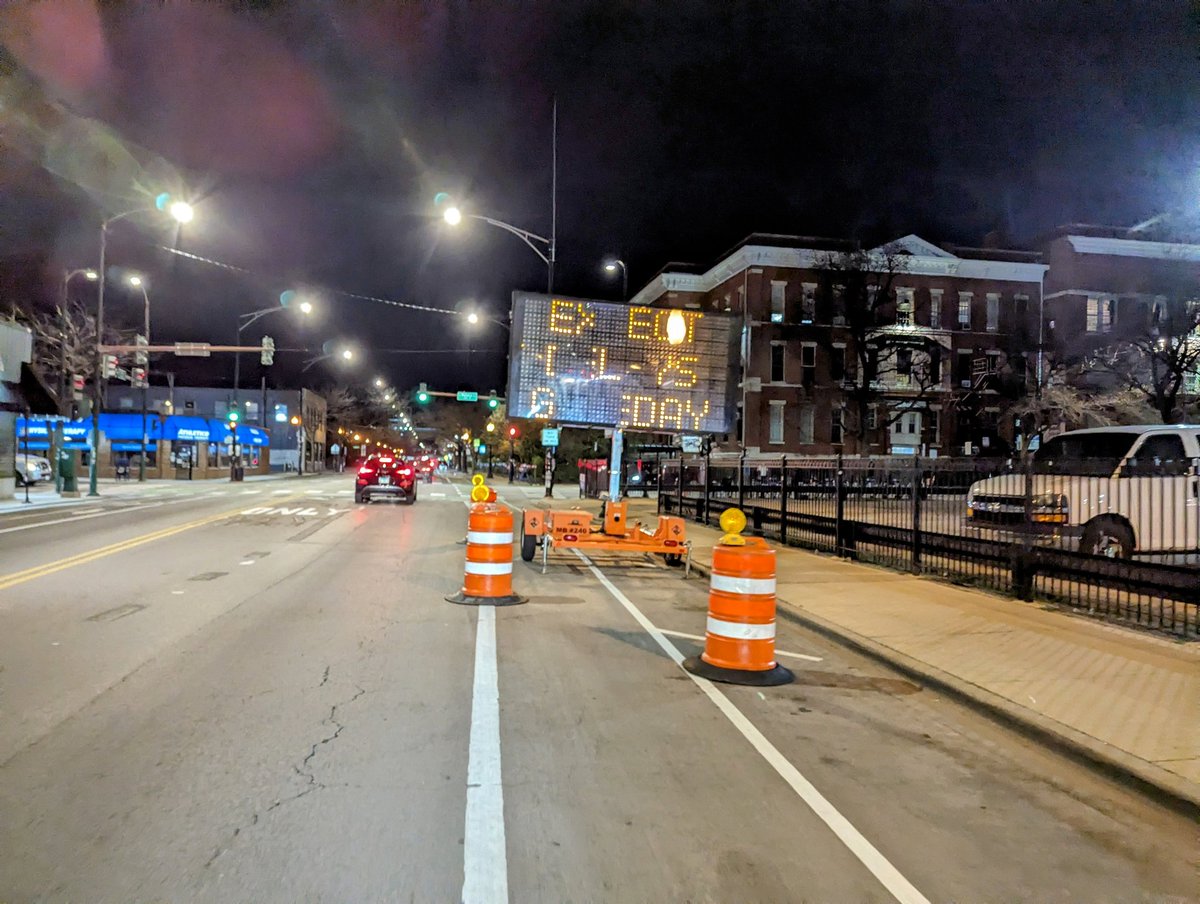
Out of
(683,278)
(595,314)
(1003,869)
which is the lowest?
(1003,869)

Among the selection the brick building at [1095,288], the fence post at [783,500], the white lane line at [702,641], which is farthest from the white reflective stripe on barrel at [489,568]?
the brick building at [1095,288]

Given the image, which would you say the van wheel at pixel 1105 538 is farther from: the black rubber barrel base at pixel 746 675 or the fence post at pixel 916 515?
the black rubber barrel base at pixel 746 675

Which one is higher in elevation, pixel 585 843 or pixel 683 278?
pixel 683 278

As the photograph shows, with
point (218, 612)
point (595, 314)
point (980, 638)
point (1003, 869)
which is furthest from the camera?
point (595, 314)

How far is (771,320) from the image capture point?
49.5 metres

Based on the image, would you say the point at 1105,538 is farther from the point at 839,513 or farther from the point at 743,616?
the point at 743,616

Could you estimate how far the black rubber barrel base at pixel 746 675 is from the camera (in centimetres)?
720

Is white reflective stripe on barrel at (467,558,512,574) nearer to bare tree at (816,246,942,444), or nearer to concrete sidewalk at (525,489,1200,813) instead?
concrete sidewalk at (525,489,1200,813)

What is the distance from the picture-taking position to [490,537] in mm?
10438

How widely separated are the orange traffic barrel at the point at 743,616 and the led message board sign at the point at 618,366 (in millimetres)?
8808

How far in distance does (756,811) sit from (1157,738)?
307 cm

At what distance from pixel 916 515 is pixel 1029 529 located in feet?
8.55

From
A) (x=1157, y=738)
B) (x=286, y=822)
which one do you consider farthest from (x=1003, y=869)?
(x=286, y=822)

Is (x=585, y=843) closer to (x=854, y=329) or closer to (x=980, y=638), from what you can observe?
(x=980, y=638)
